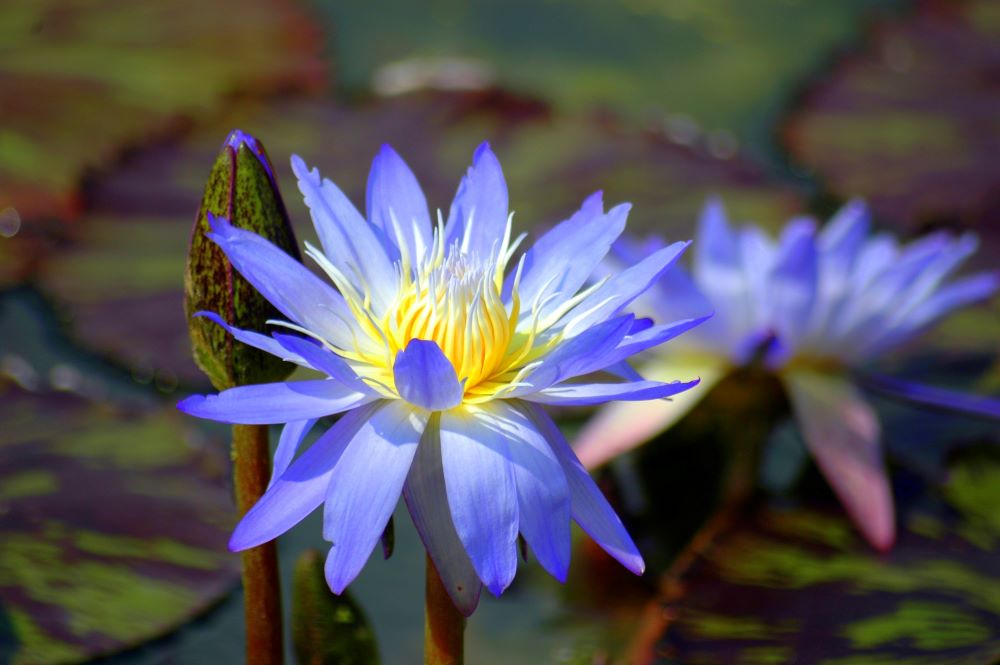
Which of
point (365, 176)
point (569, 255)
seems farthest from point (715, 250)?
point (365, 176)

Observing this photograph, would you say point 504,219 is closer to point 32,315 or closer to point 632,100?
point 32,315

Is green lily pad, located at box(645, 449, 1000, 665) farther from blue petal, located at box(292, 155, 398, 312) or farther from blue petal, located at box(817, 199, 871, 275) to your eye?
blue petal, located at box(292, 155, 398, 312)

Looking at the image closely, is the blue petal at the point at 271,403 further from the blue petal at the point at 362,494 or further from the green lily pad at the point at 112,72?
the green lily pad at the point at 112,72

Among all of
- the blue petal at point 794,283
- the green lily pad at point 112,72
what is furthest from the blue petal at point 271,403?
the green lily pad at point 112,72

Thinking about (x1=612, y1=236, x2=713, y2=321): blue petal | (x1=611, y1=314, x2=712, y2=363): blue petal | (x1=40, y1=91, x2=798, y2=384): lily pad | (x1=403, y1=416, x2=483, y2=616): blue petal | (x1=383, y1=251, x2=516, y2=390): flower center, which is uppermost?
(x1=40, y1=91, x2=798, y2=384): lily pad

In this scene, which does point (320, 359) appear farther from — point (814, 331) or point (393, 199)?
point (814, 331)

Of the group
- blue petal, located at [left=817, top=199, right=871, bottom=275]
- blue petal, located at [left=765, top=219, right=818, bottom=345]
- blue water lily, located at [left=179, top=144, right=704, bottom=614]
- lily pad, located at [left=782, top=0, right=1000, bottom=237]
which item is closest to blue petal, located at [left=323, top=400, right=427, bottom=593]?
blue water lily, located at [left=179, top=144, right=704, bottom=614]
